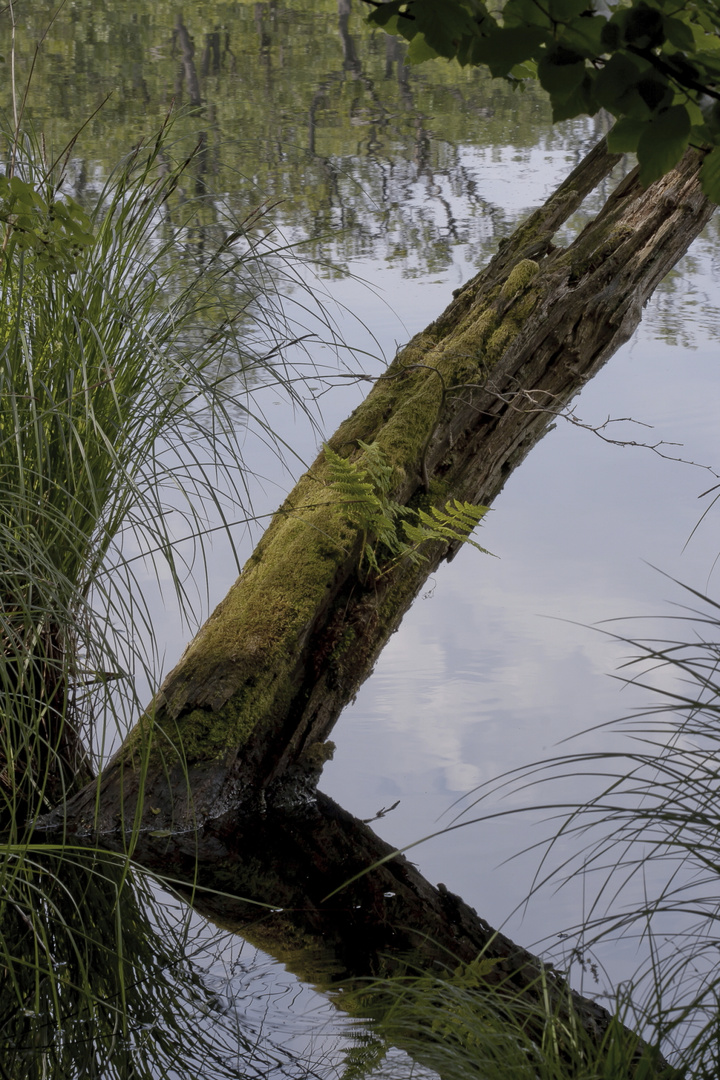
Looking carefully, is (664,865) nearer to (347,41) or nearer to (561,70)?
(561,70)

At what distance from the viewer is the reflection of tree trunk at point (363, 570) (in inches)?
71.0

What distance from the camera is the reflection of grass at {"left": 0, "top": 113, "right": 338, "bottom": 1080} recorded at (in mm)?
1261

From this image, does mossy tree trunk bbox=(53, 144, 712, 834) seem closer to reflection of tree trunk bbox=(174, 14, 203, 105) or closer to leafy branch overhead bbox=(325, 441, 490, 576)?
leafy branch overhead bbox=(325, 441, 490, 576)

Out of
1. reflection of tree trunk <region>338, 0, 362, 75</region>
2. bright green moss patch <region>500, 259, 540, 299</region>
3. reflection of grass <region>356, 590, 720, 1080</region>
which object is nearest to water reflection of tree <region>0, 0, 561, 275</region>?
reflection of tree trunk <region>338, 0, 362, 75</region>

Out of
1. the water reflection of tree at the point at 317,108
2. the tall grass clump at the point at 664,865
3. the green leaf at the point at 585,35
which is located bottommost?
the tall grass clump at the point at 664,865

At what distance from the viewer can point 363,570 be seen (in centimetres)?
213

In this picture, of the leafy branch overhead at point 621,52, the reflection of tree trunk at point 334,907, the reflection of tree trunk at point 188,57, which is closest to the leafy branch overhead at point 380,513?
the reflection of tree trunk at point 334,907

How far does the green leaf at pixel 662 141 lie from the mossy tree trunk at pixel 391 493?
1.12 meters

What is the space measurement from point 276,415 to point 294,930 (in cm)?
273

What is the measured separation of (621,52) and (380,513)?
1.29 meters

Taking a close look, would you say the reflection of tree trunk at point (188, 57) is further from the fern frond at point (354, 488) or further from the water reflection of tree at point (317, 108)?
the fern frond at point (354, 488)

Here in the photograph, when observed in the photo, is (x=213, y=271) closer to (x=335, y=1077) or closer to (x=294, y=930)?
(x=294, y=930)

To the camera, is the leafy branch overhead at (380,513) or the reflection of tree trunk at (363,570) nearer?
the reflection of tree trunk at (363,570)

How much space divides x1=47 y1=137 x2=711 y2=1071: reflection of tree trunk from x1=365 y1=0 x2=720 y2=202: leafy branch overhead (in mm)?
1054
